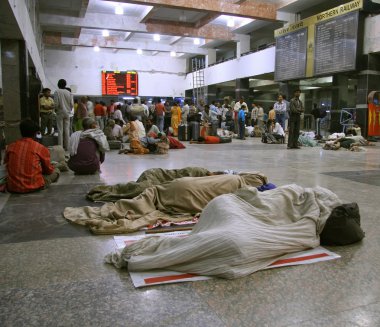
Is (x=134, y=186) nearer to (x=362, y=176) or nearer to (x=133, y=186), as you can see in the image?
(x=133, y=186)

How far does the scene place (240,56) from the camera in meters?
20.7

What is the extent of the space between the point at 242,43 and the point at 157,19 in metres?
4.97

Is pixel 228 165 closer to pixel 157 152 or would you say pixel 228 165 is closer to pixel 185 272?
pixel 157 152

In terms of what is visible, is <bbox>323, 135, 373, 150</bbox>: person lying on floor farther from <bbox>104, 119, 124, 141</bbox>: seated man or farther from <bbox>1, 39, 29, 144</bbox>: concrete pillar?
<bbox>1, 39, 29, 144</bbox>: concrete pillar

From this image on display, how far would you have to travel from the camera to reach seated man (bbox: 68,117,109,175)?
5.99 metres

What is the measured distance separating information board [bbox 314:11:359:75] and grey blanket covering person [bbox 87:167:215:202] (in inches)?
422

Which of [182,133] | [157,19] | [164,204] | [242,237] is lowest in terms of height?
[164,204]

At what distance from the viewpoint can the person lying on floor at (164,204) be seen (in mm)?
3361

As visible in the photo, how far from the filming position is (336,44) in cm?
1371

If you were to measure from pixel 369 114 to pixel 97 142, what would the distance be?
10.5 m

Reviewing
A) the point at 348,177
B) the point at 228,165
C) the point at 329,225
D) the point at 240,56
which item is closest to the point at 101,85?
the point at 240,56

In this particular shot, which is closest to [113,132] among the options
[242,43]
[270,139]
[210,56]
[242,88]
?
[270,139]

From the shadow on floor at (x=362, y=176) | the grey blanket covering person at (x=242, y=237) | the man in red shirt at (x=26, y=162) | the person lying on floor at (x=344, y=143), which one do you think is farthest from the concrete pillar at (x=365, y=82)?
the man in red shirt at (x=26, y=162)

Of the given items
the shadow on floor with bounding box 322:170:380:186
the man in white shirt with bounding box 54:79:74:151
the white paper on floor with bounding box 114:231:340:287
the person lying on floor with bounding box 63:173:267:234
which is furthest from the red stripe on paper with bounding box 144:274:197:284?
the man in white shirt with bounding box 54:79:74:151
